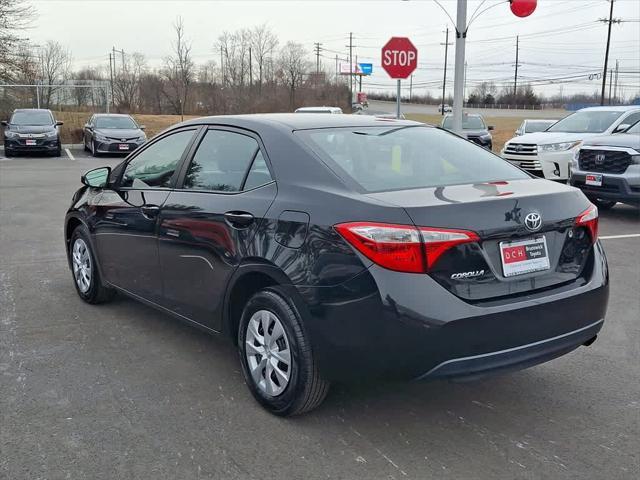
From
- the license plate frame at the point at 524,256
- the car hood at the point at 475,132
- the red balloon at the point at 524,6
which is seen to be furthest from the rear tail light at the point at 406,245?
the car hood at the point at 475,132

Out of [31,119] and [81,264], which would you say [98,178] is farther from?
[31,119]

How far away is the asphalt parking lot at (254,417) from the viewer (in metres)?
3.11

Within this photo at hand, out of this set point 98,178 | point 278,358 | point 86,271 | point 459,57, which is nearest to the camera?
point 278,358

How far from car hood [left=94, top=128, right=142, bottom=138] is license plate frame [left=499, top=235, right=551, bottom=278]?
2066 centimetres

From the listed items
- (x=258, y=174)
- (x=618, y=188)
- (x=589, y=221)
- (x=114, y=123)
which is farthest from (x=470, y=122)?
(x=258, y=174)

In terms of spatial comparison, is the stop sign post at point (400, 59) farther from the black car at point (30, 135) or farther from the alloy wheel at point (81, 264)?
the black car at point (30, 135)

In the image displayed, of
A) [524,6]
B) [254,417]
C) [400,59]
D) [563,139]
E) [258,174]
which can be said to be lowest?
[254,417]

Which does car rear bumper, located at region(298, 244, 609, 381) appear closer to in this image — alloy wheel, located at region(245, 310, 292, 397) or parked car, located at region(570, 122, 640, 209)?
alloy wheel, located at region(245, 310, 292, 397)

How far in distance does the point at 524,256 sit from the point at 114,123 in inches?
864

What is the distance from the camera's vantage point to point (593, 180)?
10.4m

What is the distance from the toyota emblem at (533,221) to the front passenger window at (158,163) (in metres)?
2.33

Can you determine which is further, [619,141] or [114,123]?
[114,123]

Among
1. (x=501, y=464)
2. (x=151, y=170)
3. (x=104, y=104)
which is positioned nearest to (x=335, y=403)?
(x=501, y=464)

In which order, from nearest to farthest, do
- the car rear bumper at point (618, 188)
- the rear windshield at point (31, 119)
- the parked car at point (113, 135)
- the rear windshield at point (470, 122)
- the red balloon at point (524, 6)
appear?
the car rear bumper at point (618, 188) < the red balloon at point (524, 6) < the parked car at point (113, 135) < the rear windshield at point (31, 119) < the rear windshield at point (470, 122)
